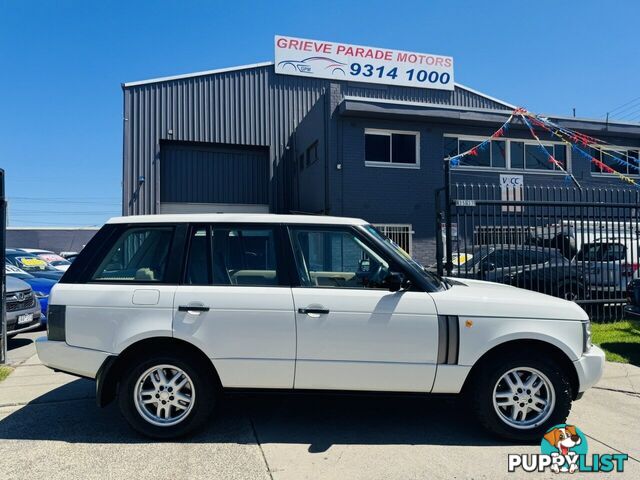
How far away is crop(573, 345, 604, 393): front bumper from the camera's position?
3.66 metres

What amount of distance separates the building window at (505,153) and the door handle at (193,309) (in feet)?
47.8

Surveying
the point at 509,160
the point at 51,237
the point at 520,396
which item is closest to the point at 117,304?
the point at 520,396

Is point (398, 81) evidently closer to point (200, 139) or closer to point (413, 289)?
point (200, 139)

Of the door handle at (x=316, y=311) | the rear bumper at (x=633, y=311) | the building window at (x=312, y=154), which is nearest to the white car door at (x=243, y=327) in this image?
the door handle at (x=316, y=311)

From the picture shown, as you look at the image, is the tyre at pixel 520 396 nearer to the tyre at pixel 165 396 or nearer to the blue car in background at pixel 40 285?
the tyre at pixel 165 396

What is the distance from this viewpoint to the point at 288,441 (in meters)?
3.67

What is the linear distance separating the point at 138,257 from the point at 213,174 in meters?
16.8

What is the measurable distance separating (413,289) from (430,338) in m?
0.40

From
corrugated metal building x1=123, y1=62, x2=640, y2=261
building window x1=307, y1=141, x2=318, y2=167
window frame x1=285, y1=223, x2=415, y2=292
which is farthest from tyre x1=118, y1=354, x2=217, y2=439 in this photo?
building window x1=307, y1=141, x2=318, y2=167

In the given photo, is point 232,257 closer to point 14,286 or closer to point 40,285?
point 14,286

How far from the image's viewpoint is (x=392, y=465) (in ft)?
10.8

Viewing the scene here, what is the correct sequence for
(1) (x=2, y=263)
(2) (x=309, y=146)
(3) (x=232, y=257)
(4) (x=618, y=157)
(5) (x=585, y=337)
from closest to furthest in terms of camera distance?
(5) (x=585, y=337) < (3) (x=232, y=257) < (1) (x=2, y=263) < (2) (x=309, y=146) < (4) (x=618, y=157)

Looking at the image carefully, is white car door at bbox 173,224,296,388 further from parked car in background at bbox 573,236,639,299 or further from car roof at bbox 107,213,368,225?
parked car in background at bbox 573,236,639,299

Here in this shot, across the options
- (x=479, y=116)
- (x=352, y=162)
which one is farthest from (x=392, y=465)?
(x=479, y=116)
